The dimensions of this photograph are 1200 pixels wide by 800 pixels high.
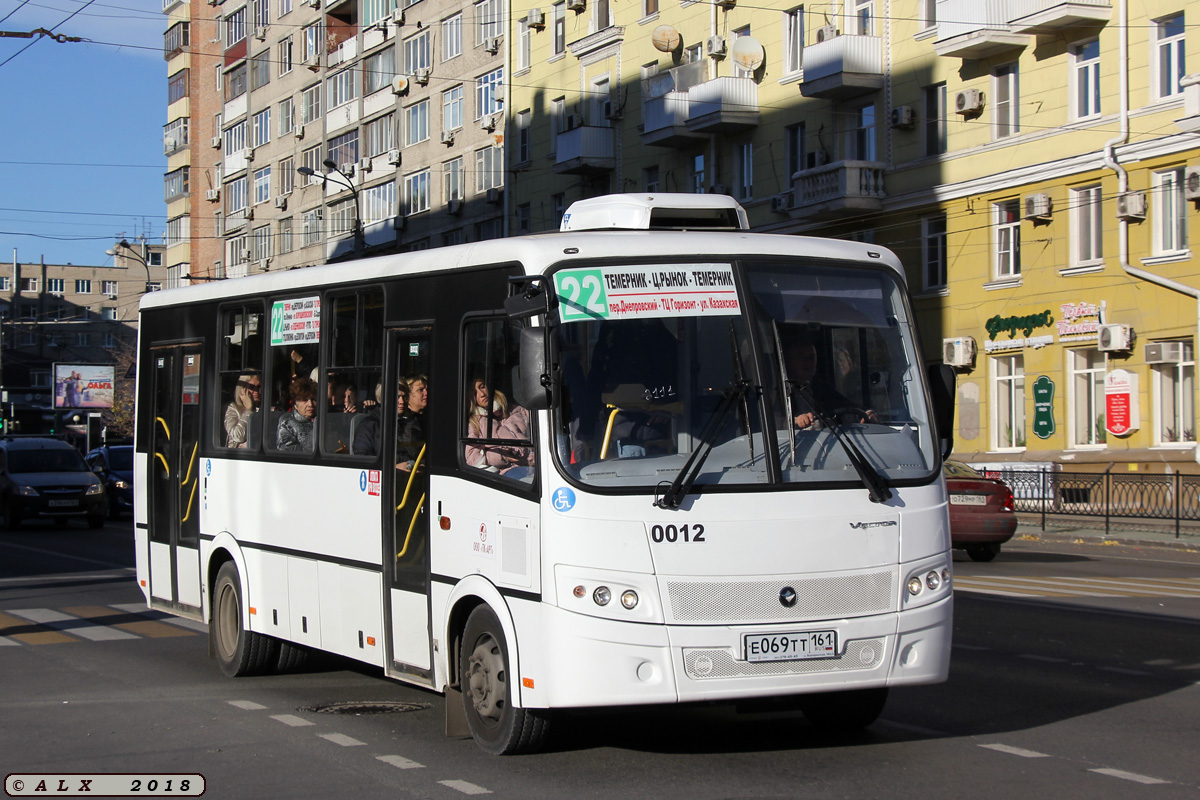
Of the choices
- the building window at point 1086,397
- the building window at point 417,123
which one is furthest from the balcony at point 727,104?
the building window at point 417,123

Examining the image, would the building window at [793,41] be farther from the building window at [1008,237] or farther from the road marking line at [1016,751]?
the road marking line at [1016,751]

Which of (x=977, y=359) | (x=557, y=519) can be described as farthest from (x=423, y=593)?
(x=977, y=359)

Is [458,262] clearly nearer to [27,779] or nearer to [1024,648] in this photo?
[27,779]

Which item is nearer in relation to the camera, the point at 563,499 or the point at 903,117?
the point at 563,499

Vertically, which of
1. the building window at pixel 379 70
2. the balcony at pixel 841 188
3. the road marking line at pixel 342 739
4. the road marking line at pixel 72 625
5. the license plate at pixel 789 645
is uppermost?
the building window at pixel 379 70

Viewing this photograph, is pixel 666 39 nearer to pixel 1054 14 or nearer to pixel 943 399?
pixel 1054 14

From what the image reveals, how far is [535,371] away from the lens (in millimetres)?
7332

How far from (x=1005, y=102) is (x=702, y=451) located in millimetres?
28998

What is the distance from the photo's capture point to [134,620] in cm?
1473

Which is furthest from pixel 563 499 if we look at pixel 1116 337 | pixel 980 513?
pixel 1116 337

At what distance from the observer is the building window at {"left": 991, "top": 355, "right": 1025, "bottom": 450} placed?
3441 centimetres

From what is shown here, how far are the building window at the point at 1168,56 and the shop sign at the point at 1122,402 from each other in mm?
5653

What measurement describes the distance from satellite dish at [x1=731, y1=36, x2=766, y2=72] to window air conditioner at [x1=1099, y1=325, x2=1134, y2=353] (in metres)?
14.1

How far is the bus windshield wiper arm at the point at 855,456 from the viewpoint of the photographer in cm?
757
